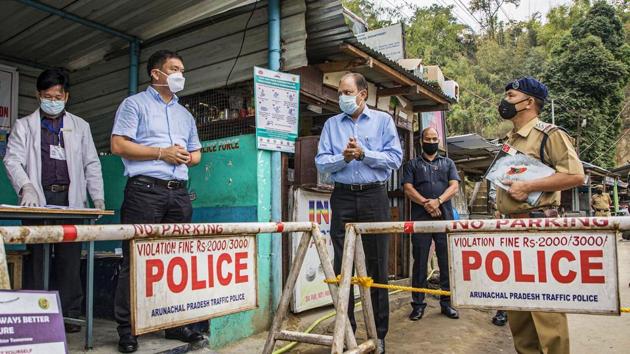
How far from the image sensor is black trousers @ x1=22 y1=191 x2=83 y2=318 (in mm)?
3531

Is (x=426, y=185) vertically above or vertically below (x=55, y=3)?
below

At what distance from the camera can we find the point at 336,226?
3631 millimetres

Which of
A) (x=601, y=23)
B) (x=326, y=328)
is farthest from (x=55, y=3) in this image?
(x=601, y=23)

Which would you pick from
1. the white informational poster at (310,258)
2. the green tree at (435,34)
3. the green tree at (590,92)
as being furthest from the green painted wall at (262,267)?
the green tree at (435,34)

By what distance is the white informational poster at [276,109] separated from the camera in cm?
416

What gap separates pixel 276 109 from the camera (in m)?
4.31

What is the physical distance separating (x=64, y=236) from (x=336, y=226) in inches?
86.2

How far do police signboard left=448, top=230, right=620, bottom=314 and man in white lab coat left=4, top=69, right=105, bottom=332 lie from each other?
8.91ft

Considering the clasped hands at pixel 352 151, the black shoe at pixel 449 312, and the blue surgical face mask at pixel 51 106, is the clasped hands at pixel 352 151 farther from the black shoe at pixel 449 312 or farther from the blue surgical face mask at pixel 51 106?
the black shoe at pixel 449 312

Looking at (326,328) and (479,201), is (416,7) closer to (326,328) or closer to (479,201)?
(479,201)

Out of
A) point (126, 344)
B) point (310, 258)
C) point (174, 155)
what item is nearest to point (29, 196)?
point (174, 155)

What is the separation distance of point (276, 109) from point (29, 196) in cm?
207

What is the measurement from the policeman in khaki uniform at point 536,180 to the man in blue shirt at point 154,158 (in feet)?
7.16

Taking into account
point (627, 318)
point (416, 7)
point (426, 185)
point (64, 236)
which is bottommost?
point (627, 318)
